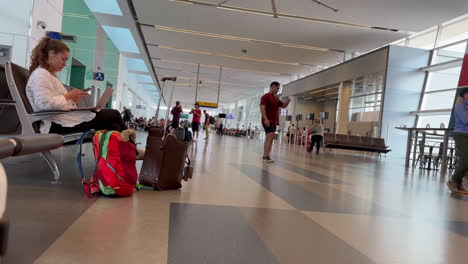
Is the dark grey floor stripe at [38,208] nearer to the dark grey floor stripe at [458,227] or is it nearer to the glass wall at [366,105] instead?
the dark grey floor stripe at [458,227]

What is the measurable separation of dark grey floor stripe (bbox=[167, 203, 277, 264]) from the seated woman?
1430 millimetres

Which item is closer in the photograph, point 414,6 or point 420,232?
point 420,232

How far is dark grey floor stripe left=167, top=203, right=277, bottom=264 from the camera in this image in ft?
5.24

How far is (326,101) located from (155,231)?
26.1 meters

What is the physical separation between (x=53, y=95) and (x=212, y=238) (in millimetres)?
2116

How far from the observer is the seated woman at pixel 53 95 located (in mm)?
2973

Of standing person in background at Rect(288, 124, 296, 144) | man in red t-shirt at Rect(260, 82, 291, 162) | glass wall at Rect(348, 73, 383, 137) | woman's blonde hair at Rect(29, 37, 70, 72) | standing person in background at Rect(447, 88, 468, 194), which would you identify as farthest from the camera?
standing person in background at Rect(288, 124, 296, 144)

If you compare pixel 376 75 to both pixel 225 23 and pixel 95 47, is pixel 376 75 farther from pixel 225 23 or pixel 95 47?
pixel 95 47

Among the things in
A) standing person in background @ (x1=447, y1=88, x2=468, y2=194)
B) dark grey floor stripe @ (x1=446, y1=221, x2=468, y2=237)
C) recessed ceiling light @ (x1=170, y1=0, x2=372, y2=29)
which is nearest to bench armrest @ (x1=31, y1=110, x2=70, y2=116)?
dark grey floor stripe @ (x1=446, y1=221, x2=468, y2=237)

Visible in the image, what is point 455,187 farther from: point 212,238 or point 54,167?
point 54,167

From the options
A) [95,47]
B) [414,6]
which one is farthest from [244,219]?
[95,47]

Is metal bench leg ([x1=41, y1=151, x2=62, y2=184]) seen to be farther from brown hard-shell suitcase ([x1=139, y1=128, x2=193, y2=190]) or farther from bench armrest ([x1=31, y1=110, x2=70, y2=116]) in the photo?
brown hard-shell suitcase ([x1=139, y1=128, x2=193, y2=190])

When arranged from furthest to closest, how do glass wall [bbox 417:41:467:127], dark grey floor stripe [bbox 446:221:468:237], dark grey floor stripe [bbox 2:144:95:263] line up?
glass wall [bbox 417:41:467:127] → dark grey floor stripe [bbox 446:221:468:237] → dark grey floor stripe [bbox 2:144:95:263]

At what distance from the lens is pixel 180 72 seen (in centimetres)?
2716
